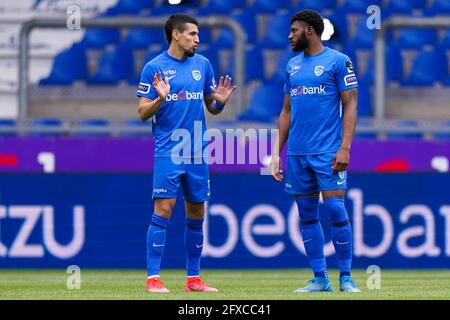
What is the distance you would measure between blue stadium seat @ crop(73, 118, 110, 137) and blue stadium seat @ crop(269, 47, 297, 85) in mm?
2484

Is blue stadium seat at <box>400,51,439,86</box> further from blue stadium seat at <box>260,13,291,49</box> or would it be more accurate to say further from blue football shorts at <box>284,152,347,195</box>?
blue football shorts at <box>284,152,347,195</box>

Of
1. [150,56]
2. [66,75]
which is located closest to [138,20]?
[150,56]

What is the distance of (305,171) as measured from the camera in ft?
28.7

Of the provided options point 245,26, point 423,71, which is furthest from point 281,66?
point 423,71

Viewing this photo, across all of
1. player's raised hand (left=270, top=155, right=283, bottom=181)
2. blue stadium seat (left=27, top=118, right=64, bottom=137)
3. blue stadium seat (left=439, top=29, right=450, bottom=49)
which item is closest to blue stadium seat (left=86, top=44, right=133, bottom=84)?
blue stadium seat (left=27, top=118, right=64, bottom=137)

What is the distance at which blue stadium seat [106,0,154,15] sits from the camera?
17.3 meters

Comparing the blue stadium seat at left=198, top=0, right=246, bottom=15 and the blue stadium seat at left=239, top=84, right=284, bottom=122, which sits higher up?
the blue stadium seat at left=198, top=0, right=246, bottom=15

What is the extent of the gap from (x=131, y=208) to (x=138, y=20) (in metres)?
2.18

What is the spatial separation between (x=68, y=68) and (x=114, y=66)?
654 millimetres

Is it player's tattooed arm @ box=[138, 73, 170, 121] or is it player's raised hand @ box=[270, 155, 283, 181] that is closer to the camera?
player's tattooed arm @ box=[138, 73, 170, 121]

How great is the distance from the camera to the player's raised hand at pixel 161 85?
8569mm

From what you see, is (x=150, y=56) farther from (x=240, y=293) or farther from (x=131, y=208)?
(x=240, y=293)

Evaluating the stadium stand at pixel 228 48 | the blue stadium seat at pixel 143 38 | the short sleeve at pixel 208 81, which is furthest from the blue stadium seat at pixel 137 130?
the short sleeve at pixel 208 81

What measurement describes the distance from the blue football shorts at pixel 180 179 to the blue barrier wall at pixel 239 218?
3.96 meters
